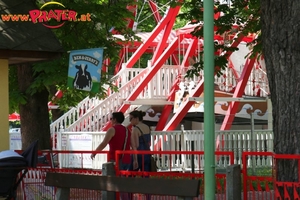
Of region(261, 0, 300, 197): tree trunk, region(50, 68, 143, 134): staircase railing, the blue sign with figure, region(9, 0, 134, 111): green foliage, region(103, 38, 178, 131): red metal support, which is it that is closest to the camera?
region(261, 0, 300, 197): tree trunk

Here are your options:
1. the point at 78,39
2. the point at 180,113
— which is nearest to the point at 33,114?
the point at 78,39

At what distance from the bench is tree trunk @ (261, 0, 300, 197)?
151 centimetres

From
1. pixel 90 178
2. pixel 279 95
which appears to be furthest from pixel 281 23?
pixel 90 178

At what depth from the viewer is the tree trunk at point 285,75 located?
10219 mm

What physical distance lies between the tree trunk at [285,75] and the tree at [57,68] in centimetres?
887

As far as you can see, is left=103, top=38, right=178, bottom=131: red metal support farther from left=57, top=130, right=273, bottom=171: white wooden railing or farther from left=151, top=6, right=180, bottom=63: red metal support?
left=57, top=130, right=273, bottom=171: white wooden railing

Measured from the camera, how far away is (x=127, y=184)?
10.3 m

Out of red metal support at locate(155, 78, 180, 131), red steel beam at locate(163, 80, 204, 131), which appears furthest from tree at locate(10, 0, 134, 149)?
red metal support at locate(155, 78, 180, 131)

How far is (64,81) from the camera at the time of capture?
19.2m

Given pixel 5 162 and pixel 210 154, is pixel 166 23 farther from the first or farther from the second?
pixel 210 154

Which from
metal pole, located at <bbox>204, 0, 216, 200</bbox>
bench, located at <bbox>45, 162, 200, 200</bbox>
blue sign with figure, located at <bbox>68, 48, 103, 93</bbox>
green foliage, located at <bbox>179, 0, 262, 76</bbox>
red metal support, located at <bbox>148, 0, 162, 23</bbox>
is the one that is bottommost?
bench, located at <bbox>45, 162, 200, 200</bbox>

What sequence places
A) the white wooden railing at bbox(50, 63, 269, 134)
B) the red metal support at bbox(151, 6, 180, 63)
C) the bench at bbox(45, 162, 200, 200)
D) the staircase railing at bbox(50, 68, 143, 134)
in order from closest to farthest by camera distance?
the bench at bbox(45, 162, 200, 200)
the white wooden railing at bbox(50, 63, 269, 134)
the staircase railing at bbox(50, 68, 143, 134)
the red metal support at bbox(151, 6, 180, 63)

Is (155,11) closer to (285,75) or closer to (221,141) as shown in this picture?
(221,141)

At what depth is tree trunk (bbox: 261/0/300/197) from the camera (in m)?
10.2
